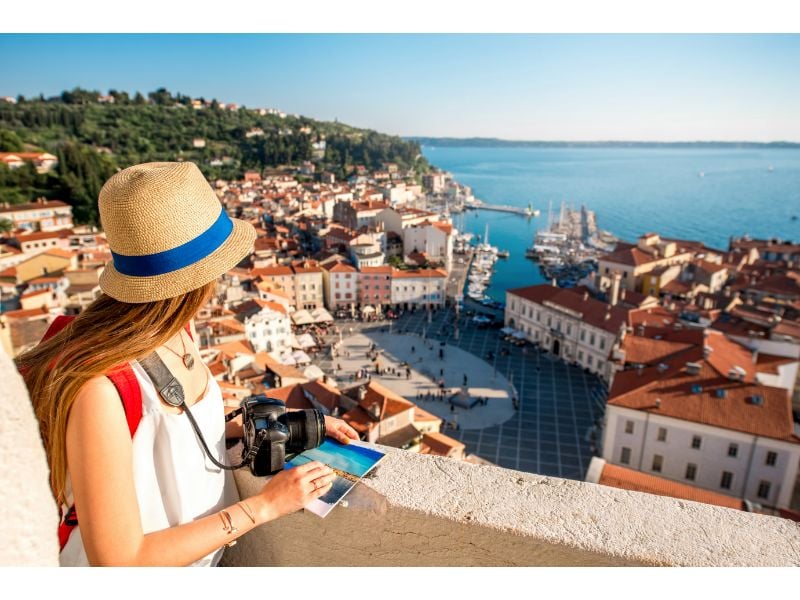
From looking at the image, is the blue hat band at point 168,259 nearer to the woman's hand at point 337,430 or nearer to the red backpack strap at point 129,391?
the red backpack strap at point 129,391

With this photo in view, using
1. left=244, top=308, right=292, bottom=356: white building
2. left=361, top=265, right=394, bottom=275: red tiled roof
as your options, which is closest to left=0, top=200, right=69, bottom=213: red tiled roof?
left=361, top=265, right=394, bottom=275: red tiled roof

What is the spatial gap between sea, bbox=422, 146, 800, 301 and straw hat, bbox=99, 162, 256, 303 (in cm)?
3562

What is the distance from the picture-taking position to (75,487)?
102 centimetres

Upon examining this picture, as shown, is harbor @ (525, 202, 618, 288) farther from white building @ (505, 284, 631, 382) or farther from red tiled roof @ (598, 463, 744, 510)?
red tiled roof @ (598, 463, 744, 510)

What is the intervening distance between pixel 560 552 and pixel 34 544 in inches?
52.6

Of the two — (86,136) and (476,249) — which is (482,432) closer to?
(476,249)

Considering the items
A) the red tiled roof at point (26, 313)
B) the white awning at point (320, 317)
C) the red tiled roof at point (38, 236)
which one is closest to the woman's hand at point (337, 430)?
the red tiled roof at point (26, 313)

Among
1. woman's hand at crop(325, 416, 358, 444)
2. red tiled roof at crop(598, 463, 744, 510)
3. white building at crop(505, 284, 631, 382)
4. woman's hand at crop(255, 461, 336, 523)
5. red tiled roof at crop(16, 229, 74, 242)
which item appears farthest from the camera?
red tiled roof at crop(16, 229, 74, 242)

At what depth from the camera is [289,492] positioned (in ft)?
4.41

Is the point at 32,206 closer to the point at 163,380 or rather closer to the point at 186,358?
the point at 186,358

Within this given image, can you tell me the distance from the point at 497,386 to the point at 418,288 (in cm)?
1167

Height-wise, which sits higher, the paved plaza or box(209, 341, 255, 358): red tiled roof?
box(209, 341, 255, 358): red tiled roof

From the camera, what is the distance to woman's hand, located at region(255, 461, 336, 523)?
1.32 metres

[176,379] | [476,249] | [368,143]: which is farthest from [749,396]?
[368,143]
